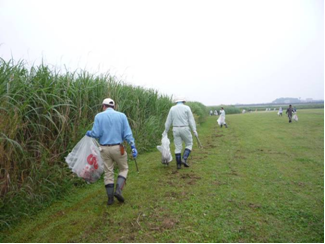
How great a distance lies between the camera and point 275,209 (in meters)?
4.12

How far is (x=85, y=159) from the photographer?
466 centimetres

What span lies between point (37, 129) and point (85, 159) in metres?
1.09

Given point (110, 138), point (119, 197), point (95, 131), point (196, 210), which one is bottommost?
point (196, 210)

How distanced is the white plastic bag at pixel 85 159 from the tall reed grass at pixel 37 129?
464 mm

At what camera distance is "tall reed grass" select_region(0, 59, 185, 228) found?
13.0 ft

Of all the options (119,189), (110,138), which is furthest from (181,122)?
(119,189)

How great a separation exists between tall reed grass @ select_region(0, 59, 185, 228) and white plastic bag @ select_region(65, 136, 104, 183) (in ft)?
1.52

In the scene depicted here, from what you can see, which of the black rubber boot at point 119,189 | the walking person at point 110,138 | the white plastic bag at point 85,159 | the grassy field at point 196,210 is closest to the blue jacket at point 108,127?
the walking person at point 110,138

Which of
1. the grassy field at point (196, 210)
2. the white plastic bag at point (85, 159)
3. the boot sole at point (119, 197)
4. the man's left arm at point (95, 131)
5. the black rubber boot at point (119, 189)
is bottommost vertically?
the grassy field at point (196, 210)

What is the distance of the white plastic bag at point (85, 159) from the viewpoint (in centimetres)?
463

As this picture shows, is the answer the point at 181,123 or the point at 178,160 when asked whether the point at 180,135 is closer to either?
the point at 181,123

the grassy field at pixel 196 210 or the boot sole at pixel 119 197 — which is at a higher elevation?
the boot sole at pixel 119 197

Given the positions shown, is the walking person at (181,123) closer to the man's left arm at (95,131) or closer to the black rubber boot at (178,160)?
the black rubber boot at (178,160)

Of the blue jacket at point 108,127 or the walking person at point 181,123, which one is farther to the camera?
the walking person at point 181,123
